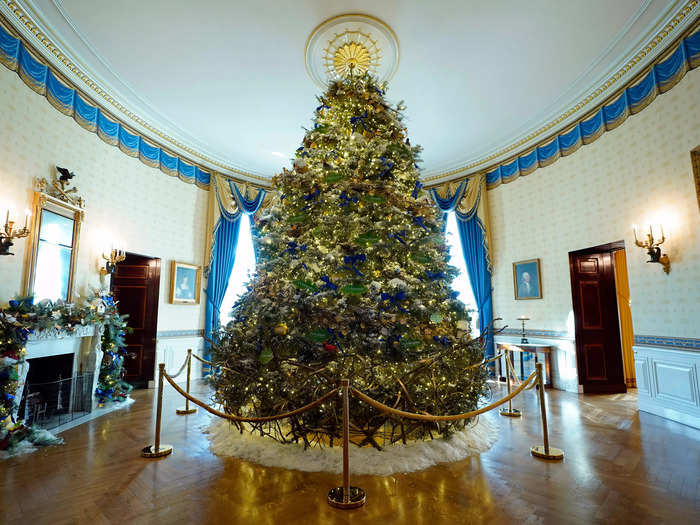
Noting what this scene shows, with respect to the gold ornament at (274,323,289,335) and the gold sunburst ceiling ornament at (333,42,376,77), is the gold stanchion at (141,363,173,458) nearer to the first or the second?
the gold ornament at (274,323,289,335)

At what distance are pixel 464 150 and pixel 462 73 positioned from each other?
3.03m

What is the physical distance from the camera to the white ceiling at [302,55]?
5199 mm

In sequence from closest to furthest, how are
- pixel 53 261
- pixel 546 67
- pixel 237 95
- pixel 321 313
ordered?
1. pixel 321 313
2. pixel 53 261
3. pixel 546 67
4. pixel 237 95

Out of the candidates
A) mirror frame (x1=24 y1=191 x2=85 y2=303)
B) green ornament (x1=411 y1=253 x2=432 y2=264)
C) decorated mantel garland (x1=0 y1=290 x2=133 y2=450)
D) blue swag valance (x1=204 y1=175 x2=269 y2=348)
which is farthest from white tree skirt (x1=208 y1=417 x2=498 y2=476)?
blue swag valance (x1=204 y1=175 x2=269 y2=348)

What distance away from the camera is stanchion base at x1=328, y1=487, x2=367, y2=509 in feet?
9.30

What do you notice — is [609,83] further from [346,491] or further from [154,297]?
[154,297]

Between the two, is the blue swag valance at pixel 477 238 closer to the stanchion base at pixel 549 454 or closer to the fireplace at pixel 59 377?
the stanchion base at pixel 549 454

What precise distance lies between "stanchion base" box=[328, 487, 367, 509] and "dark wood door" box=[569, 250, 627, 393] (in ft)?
19.9

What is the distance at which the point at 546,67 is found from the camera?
6402 mm

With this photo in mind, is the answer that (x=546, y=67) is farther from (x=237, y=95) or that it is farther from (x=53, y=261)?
(x=53, y=261)

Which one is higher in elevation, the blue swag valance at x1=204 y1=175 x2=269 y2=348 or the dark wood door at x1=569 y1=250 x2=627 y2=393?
the blue swag valance at x1=204 y1=175 x2=269 y2=348

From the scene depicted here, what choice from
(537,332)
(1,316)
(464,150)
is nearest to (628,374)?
(537,332)

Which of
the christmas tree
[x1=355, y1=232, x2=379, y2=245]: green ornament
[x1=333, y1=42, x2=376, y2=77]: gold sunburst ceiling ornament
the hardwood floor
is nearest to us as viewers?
the hardwood floor

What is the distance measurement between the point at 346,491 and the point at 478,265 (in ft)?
24.7
